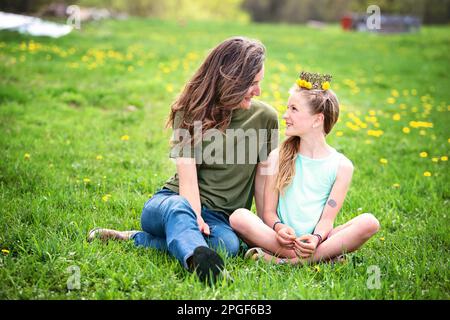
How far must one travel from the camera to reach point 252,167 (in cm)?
296

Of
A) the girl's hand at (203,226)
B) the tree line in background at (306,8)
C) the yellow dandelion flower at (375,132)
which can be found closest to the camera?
the girl's hand at (203,226)

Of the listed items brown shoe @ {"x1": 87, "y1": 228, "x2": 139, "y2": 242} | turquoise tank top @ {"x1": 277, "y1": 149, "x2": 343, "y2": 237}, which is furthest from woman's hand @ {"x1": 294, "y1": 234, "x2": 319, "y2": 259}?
brown shoe @ {"x1": 87, "y1": 228, "x2": 139, "y2": 242}

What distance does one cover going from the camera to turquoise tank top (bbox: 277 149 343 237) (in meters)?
2.86

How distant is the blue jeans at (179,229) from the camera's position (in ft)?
8.02

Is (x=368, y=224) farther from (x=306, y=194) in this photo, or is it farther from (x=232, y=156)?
(x=232, y=156)

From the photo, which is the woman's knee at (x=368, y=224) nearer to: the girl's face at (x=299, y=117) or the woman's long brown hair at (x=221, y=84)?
the girl's face at (x=299, y=117)

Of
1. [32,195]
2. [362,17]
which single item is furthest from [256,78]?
[362,17]

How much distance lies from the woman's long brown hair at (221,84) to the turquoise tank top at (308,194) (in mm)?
497

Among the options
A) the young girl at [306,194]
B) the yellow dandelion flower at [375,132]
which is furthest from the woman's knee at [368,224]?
the yellow dandelion flower at [375,132]

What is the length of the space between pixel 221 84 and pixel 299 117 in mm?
448

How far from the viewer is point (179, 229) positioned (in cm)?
249

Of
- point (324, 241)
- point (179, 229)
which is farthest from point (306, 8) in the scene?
point (179, 229)
